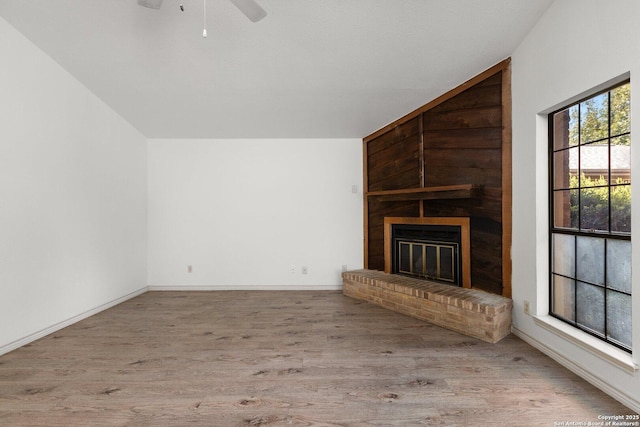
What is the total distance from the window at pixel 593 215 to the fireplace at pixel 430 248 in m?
0.87

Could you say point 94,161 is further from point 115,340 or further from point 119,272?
point 115,340

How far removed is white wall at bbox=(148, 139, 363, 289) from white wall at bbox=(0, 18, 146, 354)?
22.8 inches

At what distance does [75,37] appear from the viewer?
263 cm

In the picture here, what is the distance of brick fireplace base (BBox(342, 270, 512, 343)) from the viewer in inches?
101

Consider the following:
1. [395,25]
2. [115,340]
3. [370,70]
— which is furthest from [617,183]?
[115,340]

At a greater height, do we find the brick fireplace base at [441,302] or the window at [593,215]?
the window at [593,215]

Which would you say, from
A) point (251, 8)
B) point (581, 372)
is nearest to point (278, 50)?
point (251, 8)

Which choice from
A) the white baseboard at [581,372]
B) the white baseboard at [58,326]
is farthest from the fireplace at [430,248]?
the white baseboard at [58,326]

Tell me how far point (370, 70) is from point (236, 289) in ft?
12.0

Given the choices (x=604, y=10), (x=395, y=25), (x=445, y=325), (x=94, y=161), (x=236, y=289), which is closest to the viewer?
(x=604, y=10)

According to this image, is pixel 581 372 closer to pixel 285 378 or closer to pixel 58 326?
pixel 285 378

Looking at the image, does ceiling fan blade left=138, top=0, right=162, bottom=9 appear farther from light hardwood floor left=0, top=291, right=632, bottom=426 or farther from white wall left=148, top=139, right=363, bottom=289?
white wall left=148, top=139, right=363, bottom=289

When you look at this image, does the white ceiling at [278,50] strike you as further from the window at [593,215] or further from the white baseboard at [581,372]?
the white baseboard at [581,372]

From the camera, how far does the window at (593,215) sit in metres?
1.89
